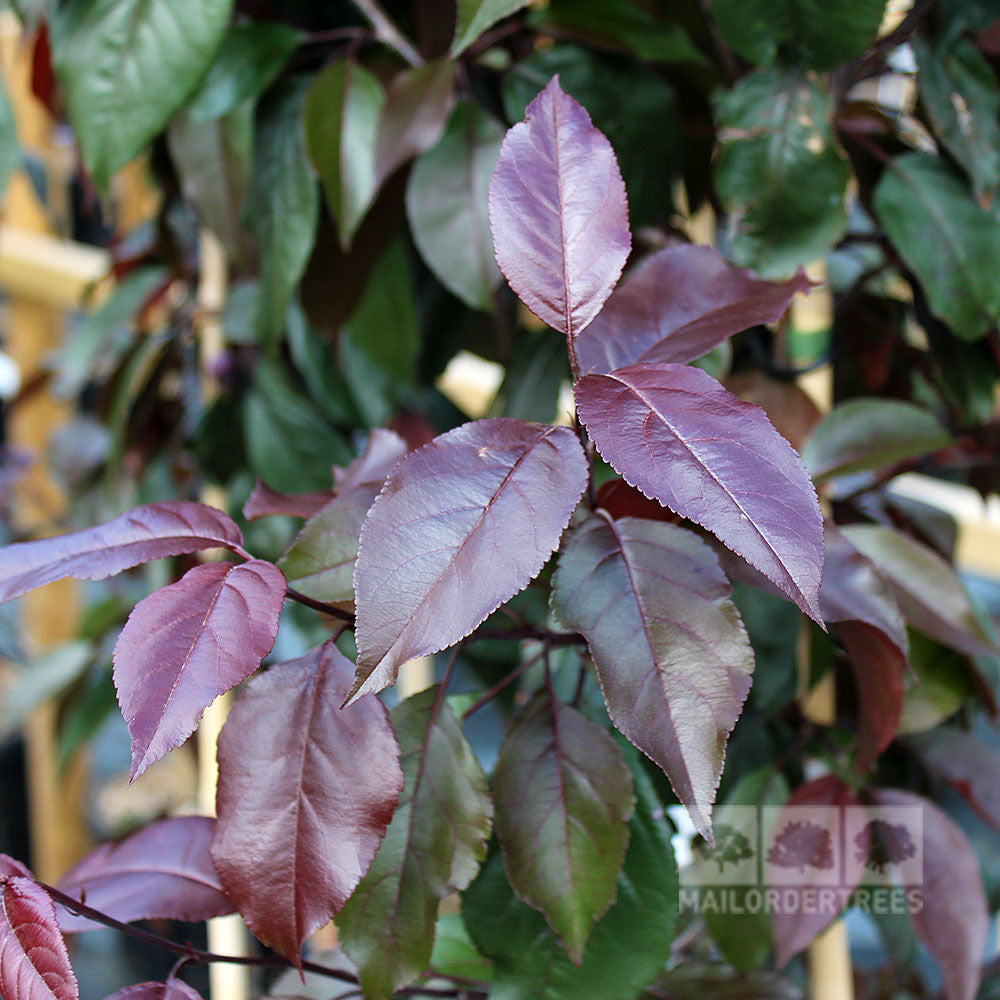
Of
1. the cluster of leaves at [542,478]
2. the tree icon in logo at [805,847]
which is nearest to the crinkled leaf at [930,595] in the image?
the cluster of leaves at [542,478]

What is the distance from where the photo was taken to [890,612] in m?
0.41

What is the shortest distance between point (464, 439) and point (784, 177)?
28 centimetres

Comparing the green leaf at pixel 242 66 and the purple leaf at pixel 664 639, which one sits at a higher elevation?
the green leaf at pixel 242 66

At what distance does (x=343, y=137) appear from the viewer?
54cm

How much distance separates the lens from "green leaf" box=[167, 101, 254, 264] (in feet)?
1.97

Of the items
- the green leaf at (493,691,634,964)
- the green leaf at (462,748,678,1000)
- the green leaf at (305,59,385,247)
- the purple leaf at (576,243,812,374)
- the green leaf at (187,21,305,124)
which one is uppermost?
the green leaf at (187,21,305,124)

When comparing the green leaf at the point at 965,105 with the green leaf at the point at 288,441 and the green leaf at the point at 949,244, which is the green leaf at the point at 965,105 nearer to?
the green leaf at the point at 949,244

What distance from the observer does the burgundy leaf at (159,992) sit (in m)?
0.33

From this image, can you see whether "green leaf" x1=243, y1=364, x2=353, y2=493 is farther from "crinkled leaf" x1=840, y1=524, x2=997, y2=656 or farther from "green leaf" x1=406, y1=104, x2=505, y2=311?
"crinkled leaf" x1=840, y1=524, x2=997, y2=656

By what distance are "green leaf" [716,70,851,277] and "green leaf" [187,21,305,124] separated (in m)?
0.25

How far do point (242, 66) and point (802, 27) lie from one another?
30cm

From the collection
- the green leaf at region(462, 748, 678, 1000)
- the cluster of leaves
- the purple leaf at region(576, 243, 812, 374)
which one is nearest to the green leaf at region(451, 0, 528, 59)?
the cluster of leaves

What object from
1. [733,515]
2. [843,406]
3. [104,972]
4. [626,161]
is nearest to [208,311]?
[626,161]

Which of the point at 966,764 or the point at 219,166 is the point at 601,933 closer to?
the point at 966,764
